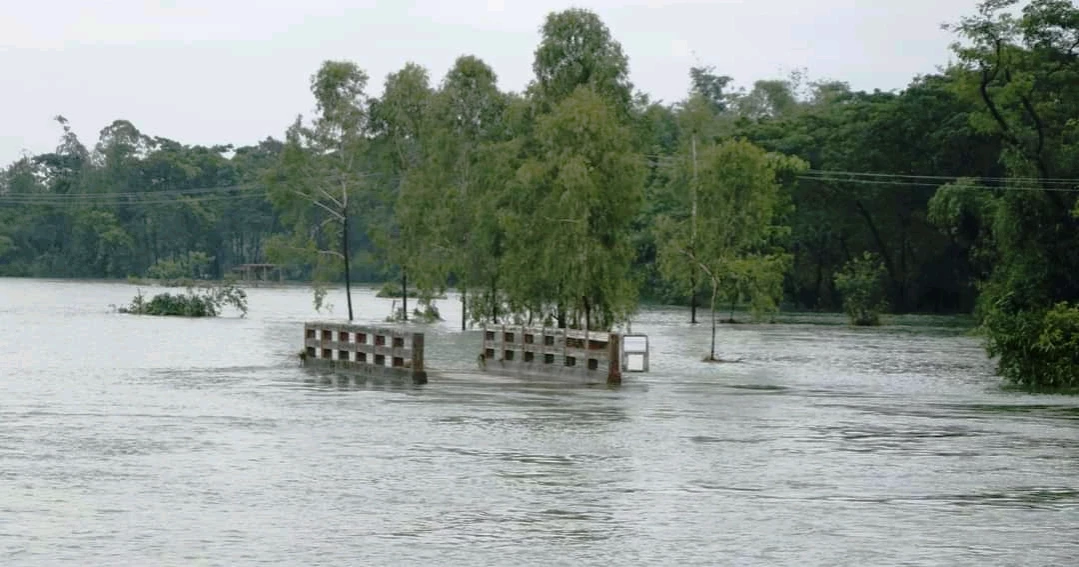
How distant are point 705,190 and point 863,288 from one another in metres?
33.1

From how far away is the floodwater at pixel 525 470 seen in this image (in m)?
16.8

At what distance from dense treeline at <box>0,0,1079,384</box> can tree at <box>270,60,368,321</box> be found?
16 cm

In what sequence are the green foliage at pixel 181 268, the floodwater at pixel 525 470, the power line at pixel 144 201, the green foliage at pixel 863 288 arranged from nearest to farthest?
the floodwater at pixel 525 470
the green foliage at pixel 863 288
the green foliage at pixel 181 268
the power line at pixel 144 201

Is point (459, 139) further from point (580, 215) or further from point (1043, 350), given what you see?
point (1043, 350)

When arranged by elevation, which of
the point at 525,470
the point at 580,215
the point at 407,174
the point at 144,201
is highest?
the point at 144,201

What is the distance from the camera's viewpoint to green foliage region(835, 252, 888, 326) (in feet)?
304

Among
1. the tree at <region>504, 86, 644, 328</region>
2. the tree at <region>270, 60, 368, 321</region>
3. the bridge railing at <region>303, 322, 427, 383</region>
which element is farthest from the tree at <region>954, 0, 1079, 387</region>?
the tree at <region>270, 60, 368, 321</region>

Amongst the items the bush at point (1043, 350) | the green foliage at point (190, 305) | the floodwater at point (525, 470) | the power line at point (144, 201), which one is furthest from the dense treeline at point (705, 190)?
the power line at point (144, 201)

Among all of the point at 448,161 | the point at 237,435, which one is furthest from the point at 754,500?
the point at 448,161

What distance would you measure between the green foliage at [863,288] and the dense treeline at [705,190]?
64cm

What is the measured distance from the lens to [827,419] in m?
31.9

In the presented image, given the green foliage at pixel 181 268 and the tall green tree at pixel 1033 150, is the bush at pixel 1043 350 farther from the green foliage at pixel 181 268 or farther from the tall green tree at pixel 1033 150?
the green foliage at pixel 181 268

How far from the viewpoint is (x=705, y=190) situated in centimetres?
6800

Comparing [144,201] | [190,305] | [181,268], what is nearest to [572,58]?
[190,305]
